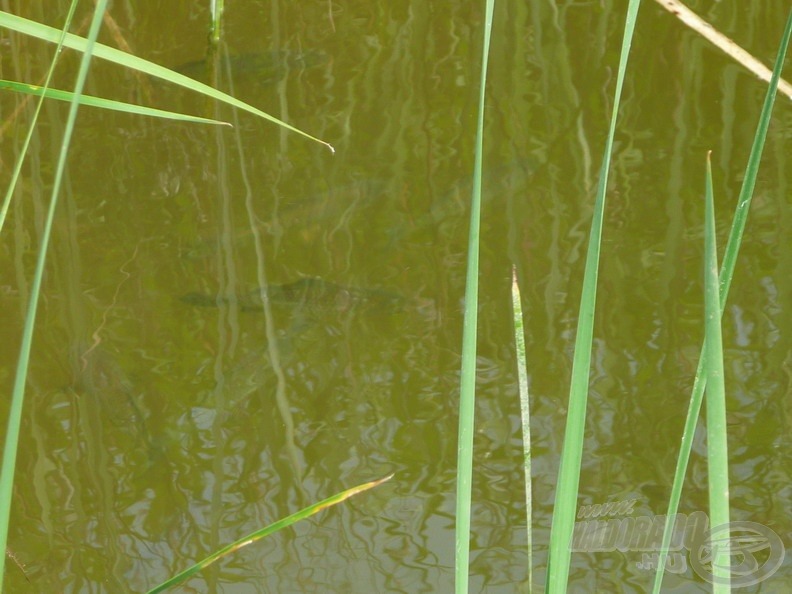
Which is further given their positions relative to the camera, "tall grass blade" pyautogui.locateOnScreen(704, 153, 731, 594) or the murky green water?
the murky green water

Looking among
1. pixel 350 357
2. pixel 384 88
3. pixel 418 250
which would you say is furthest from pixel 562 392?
pixel 384 88

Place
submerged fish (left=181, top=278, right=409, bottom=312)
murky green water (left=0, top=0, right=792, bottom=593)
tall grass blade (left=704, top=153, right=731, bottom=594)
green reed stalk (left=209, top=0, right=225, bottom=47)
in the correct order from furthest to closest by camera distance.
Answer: green reed stalk (left=209, top=0, right=225, bottom=47), submerged fish (left=181, top=278, right=409, bottom=312), murky green water (left=0, top=0, right=792, bottom=593), tall grass blade (left=704, top=153, right=731, bottom=594)

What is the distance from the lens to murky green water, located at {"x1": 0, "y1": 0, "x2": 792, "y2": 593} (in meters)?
1.09

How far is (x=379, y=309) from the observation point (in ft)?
4.69

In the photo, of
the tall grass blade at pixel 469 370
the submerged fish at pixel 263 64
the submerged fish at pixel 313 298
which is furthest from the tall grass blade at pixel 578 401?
the submerged fish at pixel 263 64

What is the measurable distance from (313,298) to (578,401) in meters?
1.04

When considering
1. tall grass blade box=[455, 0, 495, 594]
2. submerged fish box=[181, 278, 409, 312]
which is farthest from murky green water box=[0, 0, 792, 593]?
tall grass blade box=[455, 0, 495, 594]

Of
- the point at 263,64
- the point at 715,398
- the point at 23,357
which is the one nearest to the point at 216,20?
the point at 263,64

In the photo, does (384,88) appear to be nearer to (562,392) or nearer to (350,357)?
(350,357)

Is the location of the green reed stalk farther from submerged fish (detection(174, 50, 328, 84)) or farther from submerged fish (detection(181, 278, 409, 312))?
submerged fish (detection(181, 278, 409, 312))

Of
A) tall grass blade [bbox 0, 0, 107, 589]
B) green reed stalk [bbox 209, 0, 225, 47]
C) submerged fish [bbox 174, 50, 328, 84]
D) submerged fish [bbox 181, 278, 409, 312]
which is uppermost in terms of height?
green reed stalk [bbox 209, 0, 225, 47]

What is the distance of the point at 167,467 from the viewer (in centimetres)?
119

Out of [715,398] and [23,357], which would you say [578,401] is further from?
[23,357]

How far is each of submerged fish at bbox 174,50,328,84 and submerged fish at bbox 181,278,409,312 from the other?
2.41ft
